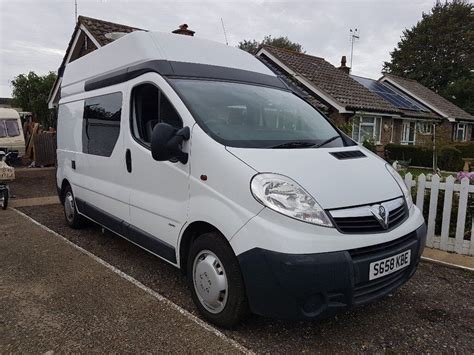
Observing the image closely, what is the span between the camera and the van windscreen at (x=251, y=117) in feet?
10.3

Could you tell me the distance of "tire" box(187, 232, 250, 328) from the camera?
9.11 feet

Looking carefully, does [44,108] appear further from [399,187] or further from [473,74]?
[473,74]

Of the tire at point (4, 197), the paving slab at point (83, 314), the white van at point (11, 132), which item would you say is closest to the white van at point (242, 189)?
the paving slab at point (83, 314)

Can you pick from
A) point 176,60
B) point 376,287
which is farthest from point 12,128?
point 376,287

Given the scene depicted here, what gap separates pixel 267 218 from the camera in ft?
8.45

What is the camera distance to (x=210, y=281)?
2.96 m

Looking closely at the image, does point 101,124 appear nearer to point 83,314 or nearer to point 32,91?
point 83,314

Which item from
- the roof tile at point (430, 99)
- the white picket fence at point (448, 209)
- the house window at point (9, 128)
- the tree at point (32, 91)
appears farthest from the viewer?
the roof tile at point (430, 99)

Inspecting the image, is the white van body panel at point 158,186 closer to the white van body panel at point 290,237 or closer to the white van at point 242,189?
the white van at point 242,189

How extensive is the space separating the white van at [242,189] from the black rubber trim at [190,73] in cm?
1

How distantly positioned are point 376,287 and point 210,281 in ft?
3.92

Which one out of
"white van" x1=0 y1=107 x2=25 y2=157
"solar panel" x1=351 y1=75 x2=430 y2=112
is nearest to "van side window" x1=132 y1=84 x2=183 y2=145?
"white van" x1=0 y1=107 x2=25 y2=157

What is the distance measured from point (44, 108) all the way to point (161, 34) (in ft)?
82.1

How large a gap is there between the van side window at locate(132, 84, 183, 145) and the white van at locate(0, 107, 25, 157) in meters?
12.7
